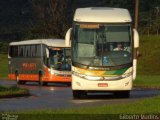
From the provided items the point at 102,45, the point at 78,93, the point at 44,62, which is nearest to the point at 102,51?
the point at 102,45

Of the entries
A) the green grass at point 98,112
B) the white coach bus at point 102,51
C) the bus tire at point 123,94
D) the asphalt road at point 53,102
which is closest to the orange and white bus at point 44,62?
the asphalt road at point 53,102


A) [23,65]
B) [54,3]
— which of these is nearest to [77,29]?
[23,65]

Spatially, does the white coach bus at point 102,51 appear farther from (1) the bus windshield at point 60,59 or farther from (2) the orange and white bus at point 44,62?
(1) the bus windshield at point 60,59

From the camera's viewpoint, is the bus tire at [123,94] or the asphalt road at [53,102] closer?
the asphalt road at [53,102]

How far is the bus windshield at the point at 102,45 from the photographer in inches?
1115

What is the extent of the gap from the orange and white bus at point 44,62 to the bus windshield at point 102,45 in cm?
1456

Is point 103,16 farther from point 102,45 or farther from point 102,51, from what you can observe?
point 102,51

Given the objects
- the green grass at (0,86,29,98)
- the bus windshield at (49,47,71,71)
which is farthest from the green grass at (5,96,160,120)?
the bus windshield at (49,47,71,71)

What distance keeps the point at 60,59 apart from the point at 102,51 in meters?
17.6

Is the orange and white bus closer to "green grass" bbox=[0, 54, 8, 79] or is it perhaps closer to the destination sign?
the destination sign

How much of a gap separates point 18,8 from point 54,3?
187 feet

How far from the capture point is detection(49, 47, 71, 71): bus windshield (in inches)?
1800

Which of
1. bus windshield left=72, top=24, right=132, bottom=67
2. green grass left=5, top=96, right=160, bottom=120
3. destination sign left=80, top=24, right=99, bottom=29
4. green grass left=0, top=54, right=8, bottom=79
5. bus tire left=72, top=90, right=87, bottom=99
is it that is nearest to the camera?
green grass left=5, top=96, right=160, bottom=120

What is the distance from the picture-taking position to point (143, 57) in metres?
69.6
